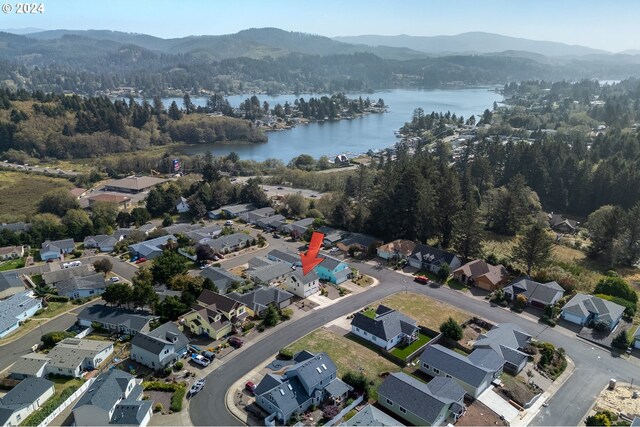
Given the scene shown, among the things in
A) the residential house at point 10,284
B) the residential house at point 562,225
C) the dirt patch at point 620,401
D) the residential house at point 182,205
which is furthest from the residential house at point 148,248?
the residential house at point 562,225

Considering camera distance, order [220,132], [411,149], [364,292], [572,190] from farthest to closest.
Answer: [220,132] → [411,149] → [572,190] → [364,292]

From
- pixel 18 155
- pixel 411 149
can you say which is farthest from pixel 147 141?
pixel 411 149

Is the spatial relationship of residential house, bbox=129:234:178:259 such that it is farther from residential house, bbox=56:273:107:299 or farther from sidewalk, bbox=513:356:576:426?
sidewalk, bbox=513:356:576:426

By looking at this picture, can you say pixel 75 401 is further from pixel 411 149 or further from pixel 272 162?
pixel 411 149

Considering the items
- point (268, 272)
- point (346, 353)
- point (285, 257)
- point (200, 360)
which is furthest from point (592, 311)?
point (200, 360)

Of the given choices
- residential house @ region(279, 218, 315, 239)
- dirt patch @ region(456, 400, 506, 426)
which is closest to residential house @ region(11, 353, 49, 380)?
dirt patch @ region(456, 400, 506, 426)

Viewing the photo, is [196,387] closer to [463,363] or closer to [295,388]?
[295,388]
